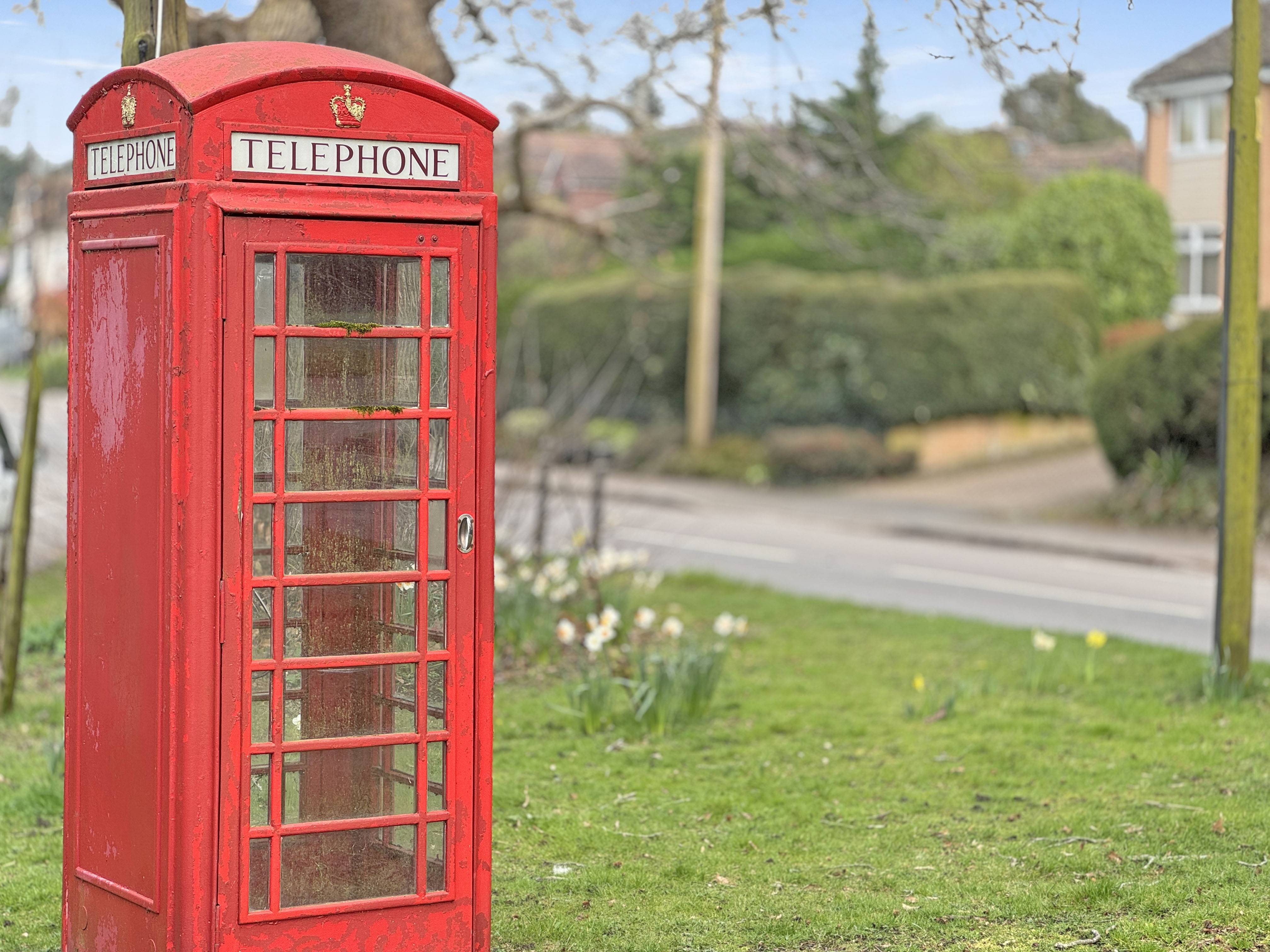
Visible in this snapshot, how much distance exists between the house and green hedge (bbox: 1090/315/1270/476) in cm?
951

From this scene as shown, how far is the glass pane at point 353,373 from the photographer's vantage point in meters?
3.56

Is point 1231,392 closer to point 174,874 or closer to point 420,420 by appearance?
point 420,420

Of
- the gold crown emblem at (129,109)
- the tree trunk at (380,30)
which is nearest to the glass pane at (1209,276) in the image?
the tree trunk at (380,30)

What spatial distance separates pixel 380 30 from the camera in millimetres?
6852

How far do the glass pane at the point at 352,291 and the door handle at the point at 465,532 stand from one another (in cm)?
48

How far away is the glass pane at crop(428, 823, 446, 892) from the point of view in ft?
12.5

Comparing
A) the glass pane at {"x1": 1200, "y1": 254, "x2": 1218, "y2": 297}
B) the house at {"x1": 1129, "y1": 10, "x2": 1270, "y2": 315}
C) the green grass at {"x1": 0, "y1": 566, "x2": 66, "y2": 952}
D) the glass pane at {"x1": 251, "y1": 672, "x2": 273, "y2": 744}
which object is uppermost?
the house at {"x1": 1129, "y1": 10, "x2": 1270, "y2": 315}

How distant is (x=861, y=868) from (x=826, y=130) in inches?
486

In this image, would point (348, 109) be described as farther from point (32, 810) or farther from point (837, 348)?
point (837, 348)

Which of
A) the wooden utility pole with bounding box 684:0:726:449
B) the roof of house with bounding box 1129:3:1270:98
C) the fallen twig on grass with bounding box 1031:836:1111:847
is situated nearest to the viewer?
the fallen twig on grass with bounding box 1031:836:1111:847

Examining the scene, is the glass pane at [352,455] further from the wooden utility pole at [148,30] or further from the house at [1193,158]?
the house at [1193,158]

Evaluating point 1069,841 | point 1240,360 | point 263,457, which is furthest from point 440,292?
point 1240,360

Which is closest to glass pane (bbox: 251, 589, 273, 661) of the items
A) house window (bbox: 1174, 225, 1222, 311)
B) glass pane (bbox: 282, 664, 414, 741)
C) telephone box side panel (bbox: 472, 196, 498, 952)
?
glass pane (bbox: 282, 664, 414, 741)

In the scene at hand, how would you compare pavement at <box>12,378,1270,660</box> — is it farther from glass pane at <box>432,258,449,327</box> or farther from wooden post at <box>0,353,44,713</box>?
glass pane at <box>432,258,449,327</box>
